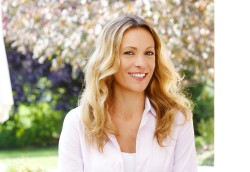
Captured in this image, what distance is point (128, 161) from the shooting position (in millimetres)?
2137

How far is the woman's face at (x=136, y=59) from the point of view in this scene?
2.10 m

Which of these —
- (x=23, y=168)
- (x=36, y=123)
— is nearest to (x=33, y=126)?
(x=36, y=123)

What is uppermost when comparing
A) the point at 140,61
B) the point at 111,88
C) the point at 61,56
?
the point at 140,61

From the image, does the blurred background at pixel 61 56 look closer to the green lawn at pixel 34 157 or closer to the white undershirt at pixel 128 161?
the green lawn at pixel 34 157

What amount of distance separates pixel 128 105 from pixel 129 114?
0.04 metres

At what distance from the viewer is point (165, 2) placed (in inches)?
209

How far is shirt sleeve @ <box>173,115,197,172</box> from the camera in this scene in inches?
84.3

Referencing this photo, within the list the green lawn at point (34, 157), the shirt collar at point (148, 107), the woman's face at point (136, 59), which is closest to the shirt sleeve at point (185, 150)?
the shirt collar at point (148, 107)

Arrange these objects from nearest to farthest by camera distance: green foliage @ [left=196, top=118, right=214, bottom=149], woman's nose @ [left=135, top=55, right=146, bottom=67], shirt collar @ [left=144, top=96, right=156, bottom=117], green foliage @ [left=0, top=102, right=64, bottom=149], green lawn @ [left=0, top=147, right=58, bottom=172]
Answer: woman's nose @ [left=135, top=55, right=146, bottom=67] → shirt collar @ [left=144, top=96, right=156, bottom=117] → green lawn @ [left=0, top=147, right=58, bottom=172] → green foliage @ [left=196, top=118, right=214, bottom=149] → green foliage @ [left=0, top=102, right=64, bottom=149]

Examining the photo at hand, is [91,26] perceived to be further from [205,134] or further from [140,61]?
[140,61]

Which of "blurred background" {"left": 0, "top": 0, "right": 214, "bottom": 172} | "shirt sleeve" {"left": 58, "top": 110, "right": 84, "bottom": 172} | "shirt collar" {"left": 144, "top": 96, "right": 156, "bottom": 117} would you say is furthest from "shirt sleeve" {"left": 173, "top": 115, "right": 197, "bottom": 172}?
"blurred background" {"left": 0, "top": 0, "right": 214, "bottom": 172}

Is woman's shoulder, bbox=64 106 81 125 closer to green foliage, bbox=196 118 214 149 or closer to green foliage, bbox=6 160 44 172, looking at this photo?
green foliage, bbox=6 160 44 172
